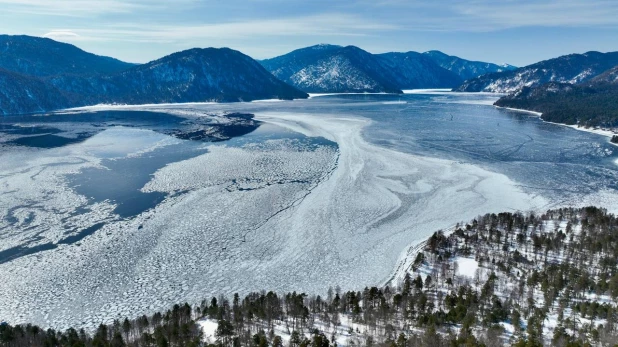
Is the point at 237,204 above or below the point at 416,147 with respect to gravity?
below

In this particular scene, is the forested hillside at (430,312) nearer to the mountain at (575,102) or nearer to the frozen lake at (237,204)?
the frozen lake at (237,204)

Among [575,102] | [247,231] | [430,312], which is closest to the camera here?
[430,312]

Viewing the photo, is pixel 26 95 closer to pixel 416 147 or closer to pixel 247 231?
pixel 416 147

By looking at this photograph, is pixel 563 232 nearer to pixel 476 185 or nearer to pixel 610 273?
pixel 610 273

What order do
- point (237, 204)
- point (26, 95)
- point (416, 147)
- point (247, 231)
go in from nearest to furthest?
point (247, 231)
point (237, 204)
point (416, 147)
point (26, 95)

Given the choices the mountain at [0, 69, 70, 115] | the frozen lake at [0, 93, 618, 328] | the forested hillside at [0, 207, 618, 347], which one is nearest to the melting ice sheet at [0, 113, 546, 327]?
the frozen lake at [0, 93, 618, 328]

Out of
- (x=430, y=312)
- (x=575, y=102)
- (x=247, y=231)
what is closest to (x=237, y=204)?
(x=247, y=231)

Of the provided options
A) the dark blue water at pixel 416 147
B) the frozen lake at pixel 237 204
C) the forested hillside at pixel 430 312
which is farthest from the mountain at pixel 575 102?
the forested hillside at pixel 430 312
